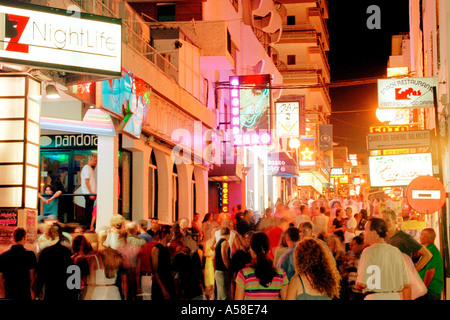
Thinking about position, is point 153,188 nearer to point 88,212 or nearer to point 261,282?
point 88,212

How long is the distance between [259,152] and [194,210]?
13635 millimetres

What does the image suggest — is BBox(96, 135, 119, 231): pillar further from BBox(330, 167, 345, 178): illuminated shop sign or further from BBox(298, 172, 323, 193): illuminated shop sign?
BBox(330, 167, 345, 178): illuminated shop sign

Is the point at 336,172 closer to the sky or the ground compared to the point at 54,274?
closer to the sky

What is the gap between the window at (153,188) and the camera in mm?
22688

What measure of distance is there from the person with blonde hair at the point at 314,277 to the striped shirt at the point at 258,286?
346 mm

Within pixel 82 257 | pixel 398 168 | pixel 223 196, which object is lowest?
pixel 82 257

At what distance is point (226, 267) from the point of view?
1255cm

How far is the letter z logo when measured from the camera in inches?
492

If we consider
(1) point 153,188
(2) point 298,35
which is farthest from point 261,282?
(2) point 298,35

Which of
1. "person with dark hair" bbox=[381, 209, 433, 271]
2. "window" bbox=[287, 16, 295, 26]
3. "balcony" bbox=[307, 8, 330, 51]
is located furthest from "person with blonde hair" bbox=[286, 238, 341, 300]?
"balcony" bbox=[307, 8, 330, 51]

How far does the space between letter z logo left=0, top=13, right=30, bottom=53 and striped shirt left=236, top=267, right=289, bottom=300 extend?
22.3ft

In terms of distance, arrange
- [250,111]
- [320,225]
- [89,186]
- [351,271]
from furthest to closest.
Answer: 1. [250,111]
2. [89,186]
3. [320,225]
4. [351,271]

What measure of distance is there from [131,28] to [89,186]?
4.86m
